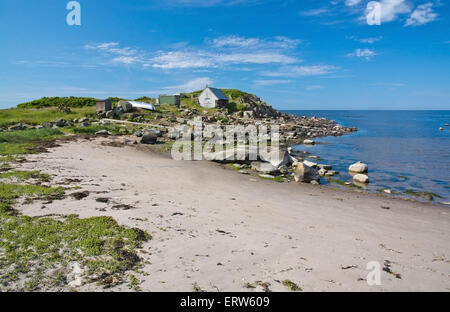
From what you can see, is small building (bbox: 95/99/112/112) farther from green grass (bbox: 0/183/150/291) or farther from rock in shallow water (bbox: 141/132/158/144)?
green grass (bbox: 0/183/150/291)

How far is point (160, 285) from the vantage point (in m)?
5.70

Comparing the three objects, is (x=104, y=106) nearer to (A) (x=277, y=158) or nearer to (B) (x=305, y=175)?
(A) (x=277, y=158)

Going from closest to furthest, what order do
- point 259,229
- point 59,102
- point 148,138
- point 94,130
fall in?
point 259,229
point 148,138
point 94,130
point 59,102

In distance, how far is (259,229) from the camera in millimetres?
8945

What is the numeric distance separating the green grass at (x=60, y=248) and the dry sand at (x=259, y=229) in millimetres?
492

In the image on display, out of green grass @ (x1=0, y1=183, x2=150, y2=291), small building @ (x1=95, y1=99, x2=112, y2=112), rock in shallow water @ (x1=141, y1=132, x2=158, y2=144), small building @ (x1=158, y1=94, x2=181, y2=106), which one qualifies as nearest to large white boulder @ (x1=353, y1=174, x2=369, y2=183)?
green grass @ (x1=0, y1=183, x2=150, y2=291)

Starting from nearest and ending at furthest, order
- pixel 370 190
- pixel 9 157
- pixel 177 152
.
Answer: pixel 9 157, pixel 370 190, pixel 177 152

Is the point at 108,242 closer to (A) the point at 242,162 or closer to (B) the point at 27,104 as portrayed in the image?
(A) the point at 242,162

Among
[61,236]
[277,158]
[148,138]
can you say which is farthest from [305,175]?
[148,138]

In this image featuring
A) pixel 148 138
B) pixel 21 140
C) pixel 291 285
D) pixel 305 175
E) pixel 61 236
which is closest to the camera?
pixel 291 285

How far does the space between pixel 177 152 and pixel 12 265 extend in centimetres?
1893

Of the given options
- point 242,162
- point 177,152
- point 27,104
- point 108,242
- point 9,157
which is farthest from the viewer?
point 27,104

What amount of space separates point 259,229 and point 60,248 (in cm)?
578
